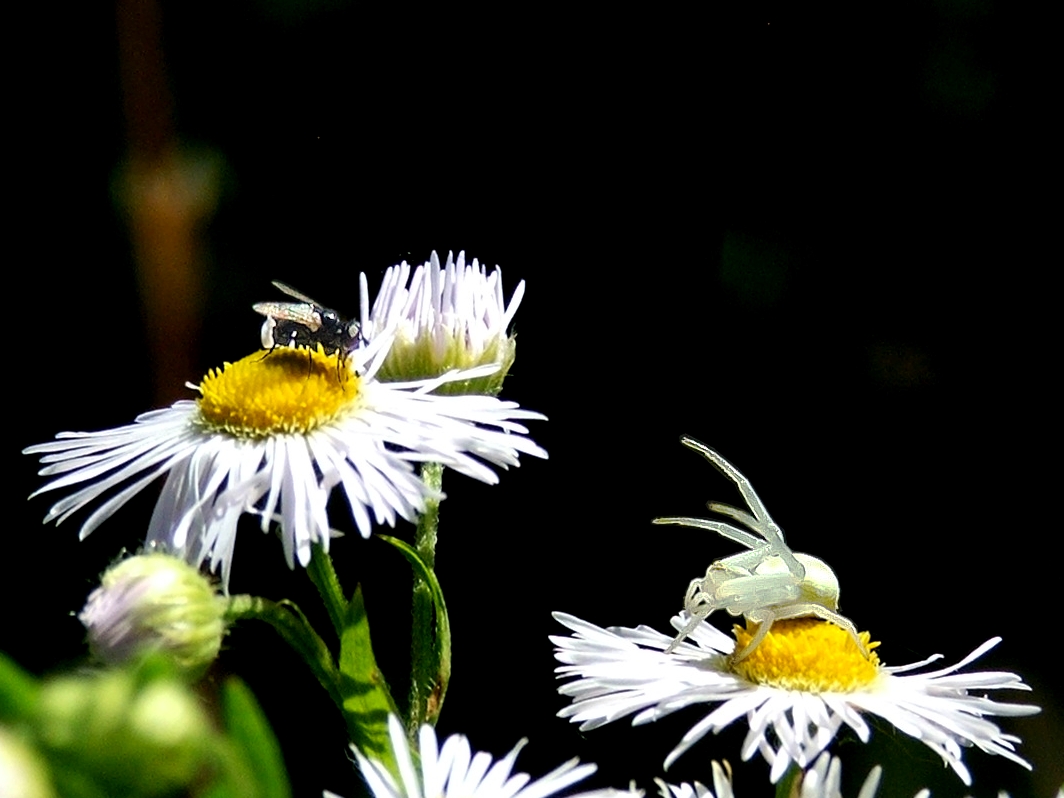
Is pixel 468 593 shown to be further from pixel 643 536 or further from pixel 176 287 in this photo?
pixel 176 287

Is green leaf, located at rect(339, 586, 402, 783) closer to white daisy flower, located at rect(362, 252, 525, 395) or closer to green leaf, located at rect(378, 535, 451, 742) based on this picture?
green leaf, located at rect(378, 535, 451, 742)

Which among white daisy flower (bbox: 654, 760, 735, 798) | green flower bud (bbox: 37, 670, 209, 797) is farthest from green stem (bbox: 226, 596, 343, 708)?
green flower bud (bbox: 37, 670, 209, 797)

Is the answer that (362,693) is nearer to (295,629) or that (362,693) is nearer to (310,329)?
(295,629)

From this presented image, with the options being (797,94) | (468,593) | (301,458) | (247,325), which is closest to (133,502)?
(247,325)

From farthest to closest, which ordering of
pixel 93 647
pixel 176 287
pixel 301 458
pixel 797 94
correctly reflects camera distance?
1. pixel 797 94
2. pixel 176 287
3. pixel 301 458
4. pixel 93 647

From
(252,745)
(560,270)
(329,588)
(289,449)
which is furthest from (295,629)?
(560,270)
